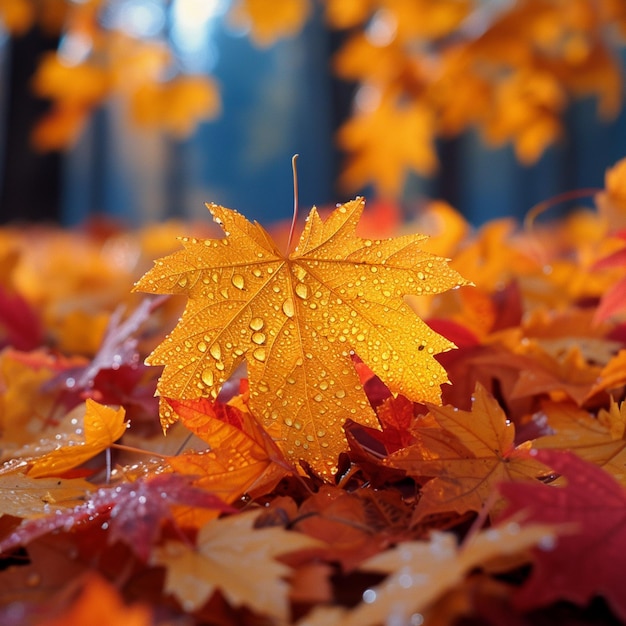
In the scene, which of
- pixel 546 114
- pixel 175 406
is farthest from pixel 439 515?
pixel 546 114

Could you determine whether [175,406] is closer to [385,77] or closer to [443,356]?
[443,356]

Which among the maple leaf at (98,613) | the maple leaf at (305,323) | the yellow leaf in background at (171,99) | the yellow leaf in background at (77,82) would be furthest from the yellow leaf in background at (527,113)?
the maple leaf at (98,613)

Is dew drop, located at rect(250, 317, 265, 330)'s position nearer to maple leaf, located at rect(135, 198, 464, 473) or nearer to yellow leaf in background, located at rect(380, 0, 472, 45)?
maple leaf, located at rect(135, 198, 464, 473)

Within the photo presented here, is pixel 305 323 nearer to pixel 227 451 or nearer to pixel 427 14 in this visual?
pixel 227 451

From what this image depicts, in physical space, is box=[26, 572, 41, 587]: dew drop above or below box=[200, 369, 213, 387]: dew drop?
below

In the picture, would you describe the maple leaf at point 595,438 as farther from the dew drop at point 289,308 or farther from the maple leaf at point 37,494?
the maple leaf at point 37,494

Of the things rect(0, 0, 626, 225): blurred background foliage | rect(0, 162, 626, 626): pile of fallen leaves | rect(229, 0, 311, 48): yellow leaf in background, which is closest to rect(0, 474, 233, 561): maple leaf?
rect(0, 162, 626, 626): pile of fallen leaves
